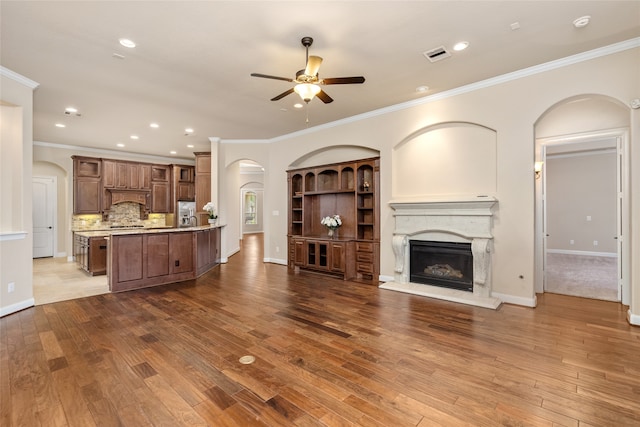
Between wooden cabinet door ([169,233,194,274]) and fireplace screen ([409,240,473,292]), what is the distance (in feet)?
14.1

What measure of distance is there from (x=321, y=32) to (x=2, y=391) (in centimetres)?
419

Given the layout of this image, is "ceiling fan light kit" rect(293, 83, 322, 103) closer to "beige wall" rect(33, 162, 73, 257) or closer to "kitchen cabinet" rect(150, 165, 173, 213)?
A: "kitchen cabinet" rect(150, 165, 173, 213)

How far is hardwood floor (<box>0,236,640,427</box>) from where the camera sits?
79.0 inches

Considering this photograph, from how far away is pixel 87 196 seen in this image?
8469 mm

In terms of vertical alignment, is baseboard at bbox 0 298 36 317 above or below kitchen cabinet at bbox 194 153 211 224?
below

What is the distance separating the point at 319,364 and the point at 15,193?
4.72m

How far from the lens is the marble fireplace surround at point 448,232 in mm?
4457

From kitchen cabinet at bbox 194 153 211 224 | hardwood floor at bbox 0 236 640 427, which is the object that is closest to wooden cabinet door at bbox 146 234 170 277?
hardwood floor at bbox 0 236 640 427

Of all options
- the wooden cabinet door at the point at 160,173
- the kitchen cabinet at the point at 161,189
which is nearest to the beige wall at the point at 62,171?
the wooden cabinet door at the point at 160,173

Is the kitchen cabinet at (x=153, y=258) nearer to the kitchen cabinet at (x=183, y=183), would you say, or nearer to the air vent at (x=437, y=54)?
the kitchen cabinet at (x=183, y=183)

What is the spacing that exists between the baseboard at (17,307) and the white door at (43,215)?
5526mm

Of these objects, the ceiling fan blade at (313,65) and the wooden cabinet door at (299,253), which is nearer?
the ceiling fan blade at (313,65)

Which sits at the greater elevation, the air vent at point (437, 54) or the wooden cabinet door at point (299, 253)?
the air vent at point (437, 54)

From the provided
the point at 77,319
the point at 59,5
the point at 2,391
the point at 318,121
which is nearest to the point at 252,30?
the point at 59,5
